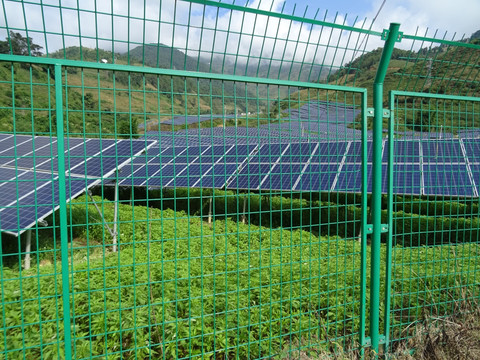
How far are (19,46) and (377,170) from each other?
8.40 feet

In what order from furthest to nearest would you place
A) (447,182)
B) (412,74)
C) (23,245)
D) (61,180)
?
(23,245)
(447,182)
(412,74)
(61,180)

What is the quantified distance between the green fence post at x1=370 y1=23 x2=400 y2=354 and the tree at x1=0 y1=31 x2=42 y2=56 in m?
2.36

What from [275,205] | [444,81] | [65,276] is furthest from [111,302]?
[275,205]

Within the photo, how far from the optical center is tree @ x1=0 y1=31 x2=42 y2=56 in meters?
2.10

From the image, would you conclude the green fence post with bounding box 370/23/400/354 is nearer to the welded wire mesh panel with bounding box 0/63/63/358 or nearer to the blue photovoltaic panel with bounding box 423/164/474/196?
the blue photovoltaic panel with bounding box 423/164/474/196

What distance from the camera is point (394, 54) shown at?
297 cm

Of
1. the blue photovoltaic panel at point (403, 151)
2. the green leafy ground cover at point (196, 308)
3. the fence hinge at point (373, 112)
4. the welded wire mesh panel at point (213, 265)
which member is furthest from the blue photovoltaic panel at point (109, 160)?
the fence hinge at point (373, 112)

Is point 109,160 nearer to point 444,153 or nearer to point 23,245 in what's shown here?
point 23,245

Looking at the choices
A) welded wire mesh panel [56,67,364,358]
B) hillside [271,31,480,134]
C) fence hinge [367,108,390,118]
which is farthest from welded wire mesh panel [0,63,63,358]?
fence hinge [367,108,390,118]

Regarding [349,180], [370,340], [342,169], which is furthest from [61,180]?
[342,169]

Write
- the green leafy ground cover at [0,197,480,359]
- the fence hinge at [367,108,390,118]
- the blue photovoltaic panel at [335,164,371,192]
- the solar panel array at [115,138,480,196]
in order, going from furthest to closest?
the solar panel array at [115,138,480,196], the fence hinge at [367,108,390,118], the blue photovoltaic panel at [335,164,371,192], the green leafy ground cover at [0,197,480,359]

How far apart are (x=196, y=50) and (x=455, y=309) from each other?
326cm

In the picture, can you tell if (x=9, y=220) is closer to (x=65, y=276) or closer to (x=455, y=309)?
(x=65, y=276)

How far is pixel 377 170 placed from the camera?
2912mm
